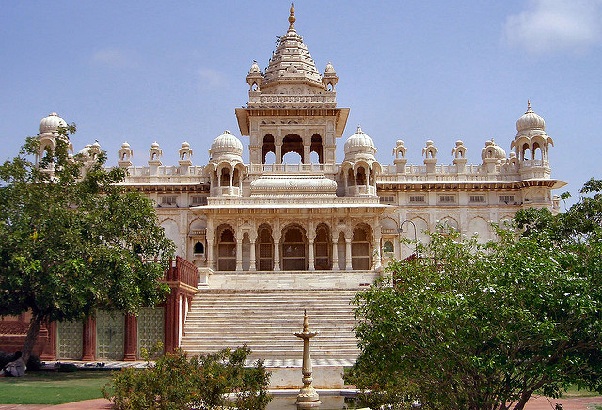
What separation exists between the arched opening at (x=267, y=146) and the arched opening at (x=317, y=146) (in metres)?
2.50

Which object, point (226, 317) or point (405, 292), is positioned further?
point (226, 317)

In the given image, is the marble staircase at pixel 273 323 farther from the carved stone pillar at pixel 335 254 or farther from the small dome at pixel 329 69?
the small dome at pixel 329 69

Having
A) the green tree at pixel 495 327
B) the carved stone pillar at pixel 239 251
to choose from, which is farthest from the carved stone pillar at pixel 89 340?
the green tree at pixel 495 327

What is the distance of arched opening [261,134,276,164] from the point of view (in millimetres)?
48819

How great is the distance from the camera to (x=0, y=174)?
78.4 ft

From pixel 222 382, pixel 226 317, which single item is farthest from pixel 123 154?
pixel 222 382

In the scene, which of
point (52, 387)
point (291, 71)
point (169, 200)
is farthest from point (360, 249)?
point (52, 387)

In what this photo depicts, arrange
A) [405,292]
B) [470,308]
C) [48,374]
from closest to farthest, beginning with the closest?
[470,308]
[405,292]
[48,374]

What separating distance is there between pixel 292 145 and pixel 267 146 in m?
2.10

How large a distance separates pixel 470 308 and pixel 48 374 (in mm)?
15606

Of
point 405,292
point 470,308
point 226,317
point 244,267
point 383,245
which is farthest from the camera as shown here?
point 383,245

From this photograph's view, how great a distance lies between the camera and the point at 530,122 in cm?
4759

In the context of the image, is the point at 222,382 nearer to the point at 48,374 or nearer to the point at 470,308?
the point at 470,308

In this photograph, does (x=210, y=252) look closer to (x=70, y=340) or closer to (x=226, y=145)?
(x=226, y=145)
